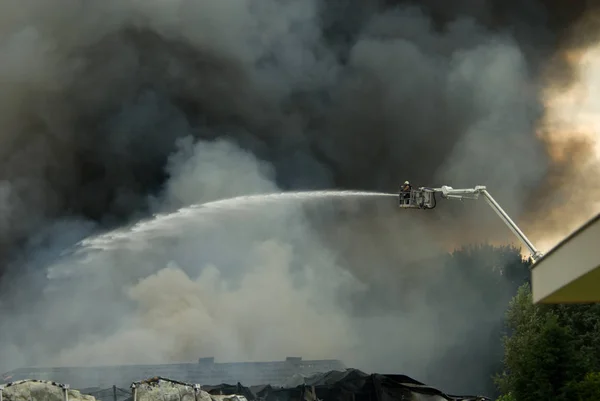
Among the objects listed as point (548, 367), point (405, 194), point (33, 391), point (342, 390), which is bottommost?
point (33, 391)

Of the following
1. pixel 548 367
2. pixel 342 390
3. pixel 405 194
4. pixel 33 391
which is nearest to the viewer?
pixel 33 391

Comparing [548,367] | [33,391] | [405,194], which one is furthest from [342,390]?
[33,391]

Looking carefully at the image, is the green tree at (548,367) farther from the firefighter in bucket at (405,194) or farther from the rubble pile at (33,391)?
the rubble pile at (33,391)

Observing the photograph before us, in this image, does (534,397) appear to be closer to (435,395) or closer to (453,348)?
(435,395)

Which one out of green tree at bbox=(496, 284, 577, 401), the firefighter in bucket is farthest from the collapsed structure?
the firefighter in bucket

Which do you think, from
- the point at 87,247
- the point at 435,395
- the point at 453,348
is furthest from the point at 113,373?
the point at 453,348

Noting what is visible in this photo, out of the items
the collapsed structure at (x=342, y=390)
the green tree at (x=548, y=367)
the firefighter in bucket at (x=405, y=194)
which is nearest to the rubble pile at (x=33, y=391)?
the collapsed structure at (x=342, y=390)

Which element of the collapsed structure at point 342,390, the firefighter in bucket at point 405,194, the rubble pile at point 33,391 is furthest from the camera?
the collapsed structure at point 342,390

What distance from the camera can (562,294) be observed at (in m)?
13.9

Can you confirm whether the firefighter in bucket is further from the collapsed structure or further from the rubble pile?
the rubble pile

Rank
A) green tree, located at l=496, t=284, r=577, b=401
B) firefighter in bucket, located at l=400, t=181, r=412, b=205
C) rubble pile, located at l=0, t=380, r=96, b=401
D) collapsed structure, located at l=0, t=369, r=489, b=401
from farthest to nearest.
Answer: collapsed structure, located at l=0, t=369, r=489, b=401 < green tree, located at l=496, t=284, r=577, b=401 < firefighter in bucket, located at l=400, t=181, r=412, b=205 < rubble pile, located at l=0, t=380, r=96, b=401

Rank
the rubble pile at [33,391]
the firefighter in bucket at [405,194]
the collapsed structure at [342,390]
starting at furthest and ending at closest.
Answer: the collapsed structure at [342,390]
the firefighter in bucket at [405,194]
the rubble pile at [33,391]

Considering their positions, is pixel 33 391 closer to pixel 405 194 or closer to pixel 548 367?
pixel 405 194

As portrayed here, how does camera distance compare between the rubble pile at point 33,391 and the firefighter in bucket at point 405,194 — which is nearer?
the rubble pile at point 33,391
